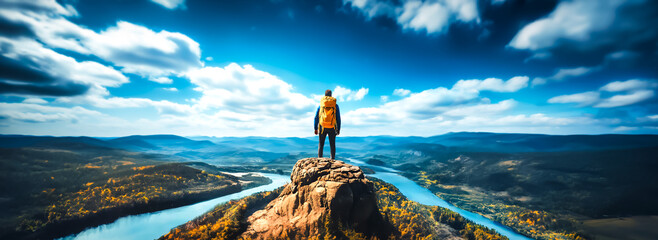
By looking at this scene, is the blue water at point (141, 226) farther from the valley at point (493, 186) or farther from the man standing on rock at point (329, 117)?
the man standing on rock at point (329, 117)

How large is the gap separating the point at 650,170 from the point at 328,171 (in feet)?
535

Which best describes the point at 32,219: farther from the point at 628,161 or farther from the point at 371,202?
the point at 628,161

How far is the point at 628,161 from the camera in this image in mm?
93250

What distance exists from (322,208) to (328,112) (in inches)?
180

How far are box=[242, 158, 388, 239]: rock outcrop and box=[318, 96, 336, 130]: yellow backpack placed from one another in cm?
260

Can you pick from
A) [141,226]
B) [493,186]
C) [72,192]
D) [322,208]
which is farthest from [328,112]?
[493,186]

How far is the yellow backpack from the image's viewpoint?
371 inches

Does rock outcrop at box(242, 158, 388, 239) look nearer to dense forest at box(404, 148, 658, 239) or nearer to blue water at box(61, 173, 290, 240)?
blue water at box(61, 173, 290, 240)

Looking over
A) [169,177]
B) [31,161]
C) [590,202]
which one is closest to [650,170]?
[590,202]

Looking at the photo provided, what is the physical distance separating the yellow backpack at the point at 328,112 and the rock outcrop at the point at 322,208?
2602mm

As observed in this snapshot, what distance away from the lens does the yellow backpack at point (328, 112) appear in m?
9.42

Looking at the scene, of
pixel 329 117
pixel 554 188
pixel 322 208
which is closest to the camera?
pixel 322 208

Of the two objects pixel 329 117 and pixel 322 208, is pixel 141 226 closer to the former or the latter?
pixel 322 208

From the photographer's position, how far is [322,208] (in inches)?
357
